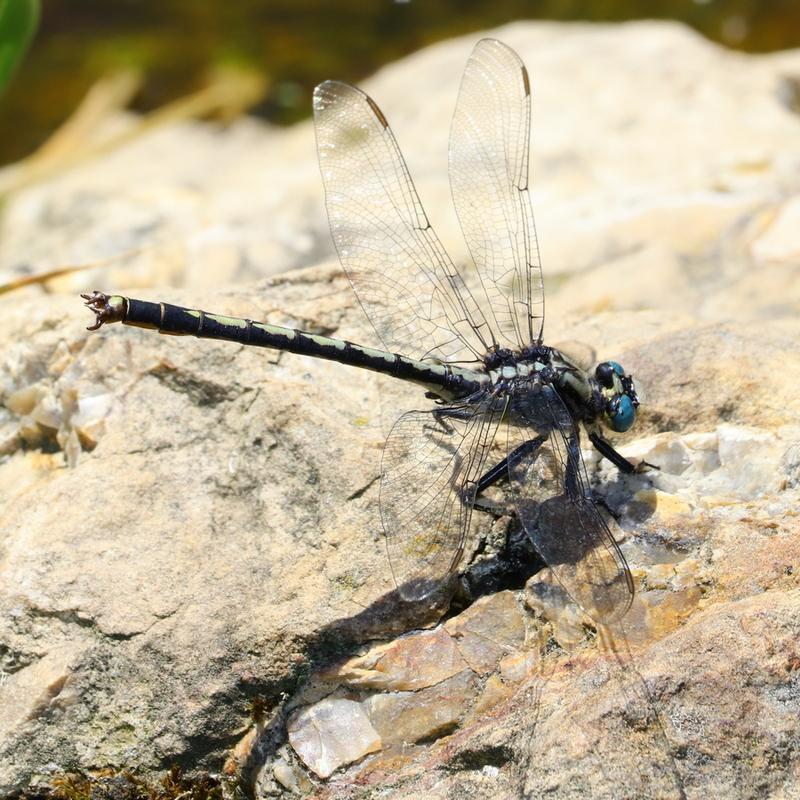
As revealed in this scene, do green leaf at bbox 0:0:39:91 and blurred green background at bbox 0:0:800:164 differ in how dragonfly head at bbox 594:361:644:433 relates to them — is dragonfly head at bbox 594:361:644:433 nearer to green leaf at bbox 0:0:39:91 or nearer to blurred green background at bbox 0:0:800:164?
green leaf at bbox 0:0:39:91

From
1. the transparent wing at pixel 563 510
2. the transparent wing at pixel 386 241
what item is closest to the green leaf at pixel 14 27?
the transparent wing at pixel 386 241

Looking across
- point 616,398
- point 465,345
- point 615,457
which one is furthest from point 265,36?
point 615,457

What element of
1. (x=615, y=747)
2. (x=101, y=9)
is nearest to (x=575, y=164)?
(x=615, y=747)

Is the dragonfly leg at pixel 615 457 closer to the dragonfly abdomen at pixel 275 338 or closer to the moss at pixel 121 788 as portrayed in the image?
the dragonfly abdomen at pixel 275 338

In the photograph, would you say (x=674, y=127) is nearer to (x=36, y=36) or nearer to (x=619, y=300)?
(x=619, y=300)

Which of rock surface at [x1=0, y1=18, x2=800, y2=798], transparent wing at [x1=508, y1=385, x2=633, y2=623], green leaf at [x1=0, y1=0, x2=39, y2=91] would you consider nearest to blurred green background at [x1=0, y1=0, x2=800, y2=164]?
green leaf at [x1=0, y1=0, x2=39, y2=91]

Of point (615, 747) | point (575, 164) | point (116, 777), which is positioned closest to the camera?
point (615, 747)

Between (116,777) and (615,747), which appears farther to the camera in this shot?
(116,777)

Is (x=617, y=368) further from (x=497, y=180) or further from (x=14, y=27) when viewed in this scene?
(x=14, y=27)
